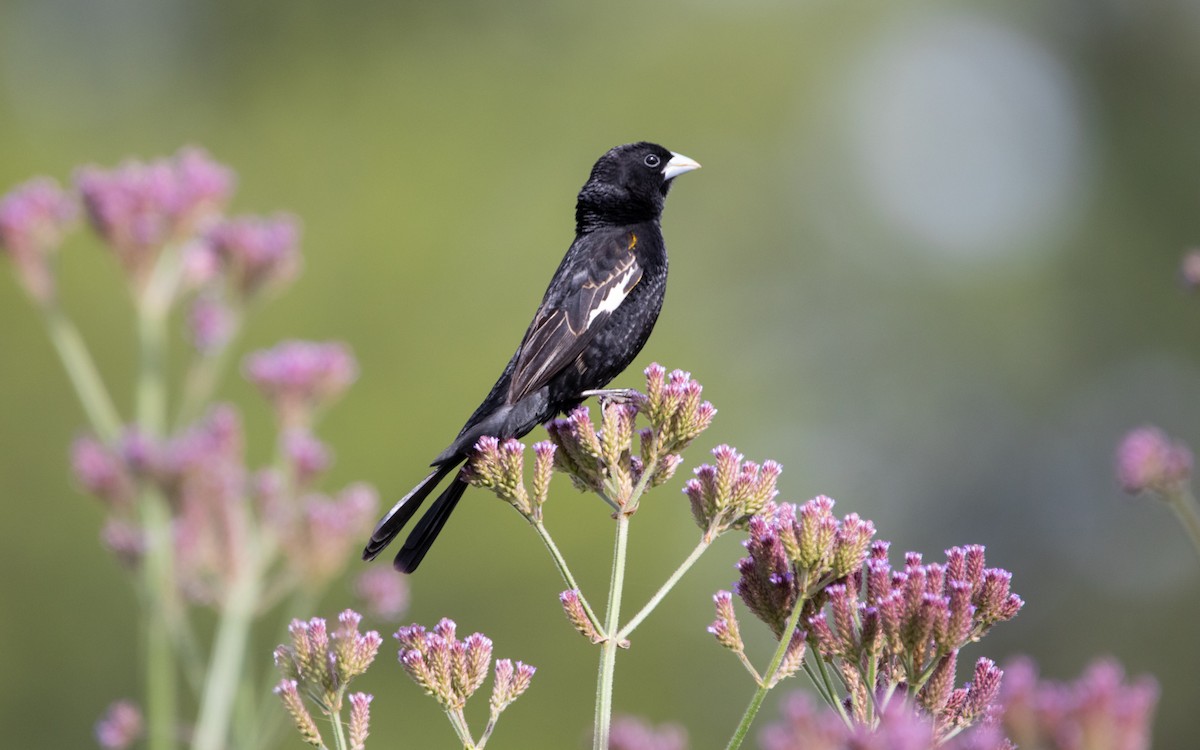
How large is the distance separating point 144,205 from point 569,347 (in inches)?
54.2

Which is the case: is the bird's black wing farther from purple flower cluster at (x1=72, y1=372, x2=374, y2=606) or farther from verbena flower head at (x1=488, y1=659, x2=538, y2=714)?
verbena flower head at (x1=488, y1=659, x2=538, y2=714)

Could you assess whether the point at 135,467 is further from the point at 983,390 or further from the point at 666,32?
the point at 983,390

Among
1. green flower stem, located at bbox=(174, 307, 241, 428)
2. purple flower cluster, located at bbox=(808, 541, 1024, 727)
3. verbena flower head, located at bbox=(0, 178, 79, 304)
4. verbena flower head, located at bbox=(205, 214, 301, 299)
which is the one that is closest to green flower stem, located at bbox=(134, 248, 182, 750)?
green flower stem, located at bbox=(174, 307, 241, 428)

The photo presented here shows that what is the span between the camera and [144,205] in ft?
14.6

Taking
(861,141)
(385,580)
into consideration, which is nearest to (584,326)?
(385,580)

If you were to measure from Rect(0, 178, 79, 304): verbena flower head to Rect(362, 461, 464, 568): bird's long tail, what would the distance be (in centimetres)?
150

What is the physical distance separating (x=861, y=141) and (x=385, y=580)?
23.6 meters

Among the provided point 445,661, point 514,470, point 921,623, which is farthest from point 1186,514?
point 445,661

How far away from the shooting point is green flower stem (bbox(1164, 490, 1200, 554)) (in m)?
2.71

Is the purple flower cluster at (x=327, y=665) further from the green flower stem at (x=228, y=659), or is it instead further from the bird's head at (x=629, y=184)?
the bird's head at (x=629, y=184)

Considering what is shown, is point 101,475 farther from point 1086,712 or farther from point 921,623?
point 1086,712

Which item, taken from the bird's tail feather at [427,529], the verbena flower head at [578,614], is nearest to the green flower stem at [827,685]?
the verbena flower head at [578,614]

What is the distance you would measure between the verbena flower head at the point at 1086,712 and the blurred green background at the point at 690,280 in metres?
9.22

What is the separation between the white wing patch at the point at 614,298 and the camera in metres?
4.43
